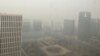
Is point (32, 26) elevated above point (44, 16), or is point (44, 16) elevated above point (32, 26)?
point (44, 16)

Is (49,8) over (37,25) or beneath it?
over

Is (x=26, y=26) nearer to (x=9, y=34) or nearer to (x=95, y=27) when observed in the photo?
(x=9, y=34)

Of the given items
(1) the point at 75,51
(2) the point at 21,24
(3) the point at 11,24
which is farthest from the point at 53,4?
(1) the point at 75,51

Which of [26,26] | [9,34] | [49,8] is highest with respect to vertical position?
[49,8]

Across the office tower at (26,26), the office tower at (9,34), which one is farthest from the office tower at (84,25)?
the office tower at (9,34)

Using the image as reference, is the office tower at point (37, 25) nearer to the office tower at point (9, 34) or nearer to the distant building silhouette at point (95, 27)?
the office tower at point (9, 34)

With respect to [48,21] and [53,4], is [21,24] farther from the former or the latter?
[53,4]

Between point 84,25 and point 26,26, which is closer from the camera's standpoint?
point 26,26

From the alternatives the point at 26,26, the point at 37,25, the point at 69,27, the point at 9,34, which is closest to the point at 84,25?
the point at 69,27
